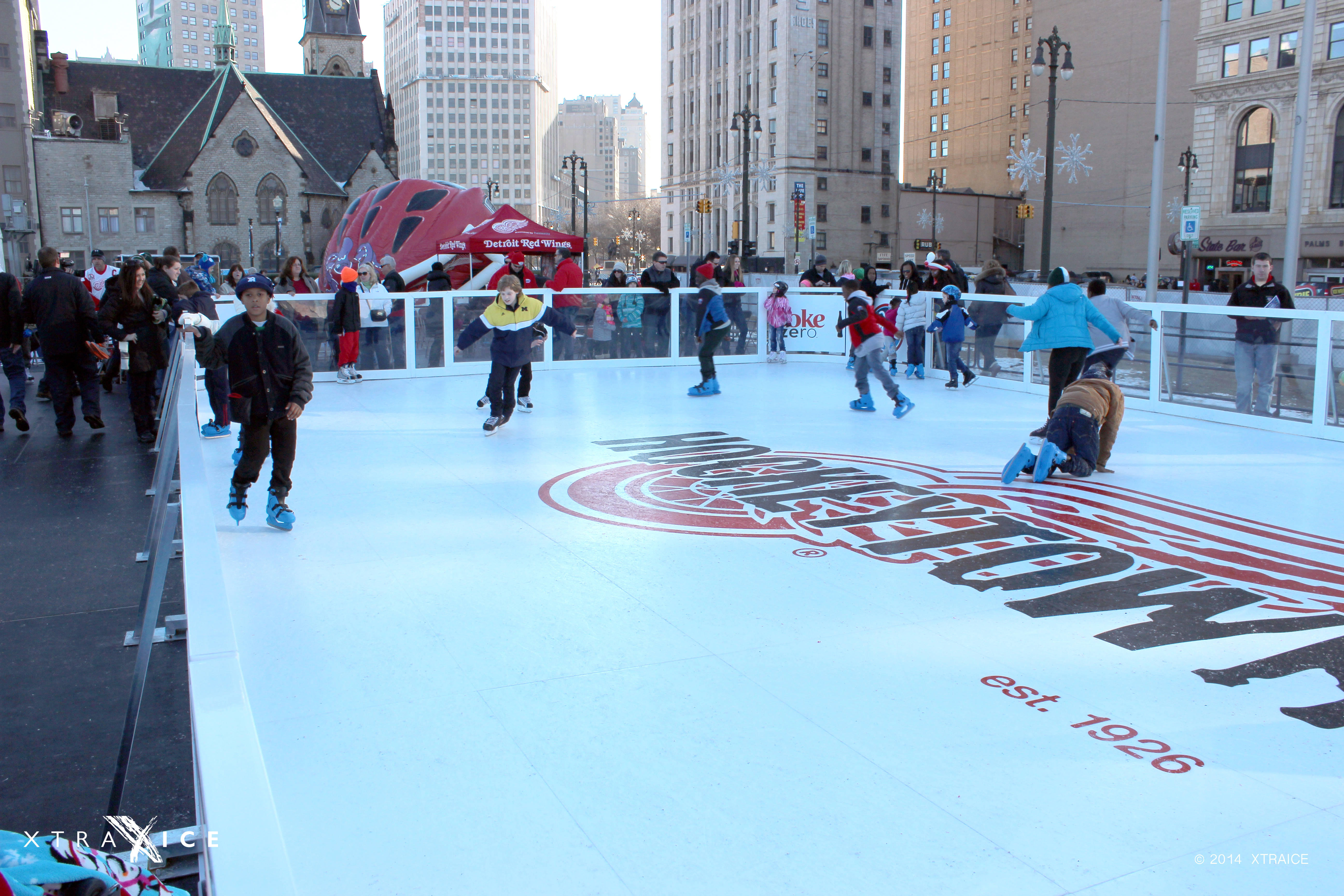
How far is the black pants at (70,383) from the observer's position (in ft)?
35.3

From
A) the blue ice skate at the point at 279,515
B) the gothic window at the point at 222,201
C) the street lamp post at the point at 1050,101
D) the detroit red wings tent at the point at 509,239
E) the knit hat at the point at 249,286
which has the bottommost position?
the blue ice skate at the point at 279,515

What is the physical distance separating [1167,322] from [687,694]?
33.3 ft

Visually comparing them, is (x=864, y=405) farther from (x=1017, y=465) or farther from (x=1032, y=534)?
(x=1032, y=534)

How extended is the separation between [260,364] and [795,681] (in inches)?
158

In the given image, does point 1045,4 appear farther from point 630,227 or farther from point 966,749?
point 966,749

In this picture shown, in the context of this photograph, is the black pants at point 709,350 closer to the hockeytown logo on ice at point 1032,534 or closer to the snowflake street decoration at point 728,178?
the hockeytown logo on ice at point 1032,534

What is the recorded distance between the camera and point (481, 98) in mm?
147375

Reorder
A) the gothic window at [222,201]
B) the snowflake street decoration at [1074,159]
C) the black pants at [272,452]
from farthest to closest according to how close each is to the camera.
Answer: the gothic window at [222,201] → the snowflake street decoration at [1074,159] → the black pants at [272,452]

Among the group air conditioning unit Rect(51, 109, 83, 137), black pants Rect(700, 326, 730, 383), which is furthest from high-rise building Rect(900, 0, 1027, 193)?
black pants Rect(700, 326, 730, 383)

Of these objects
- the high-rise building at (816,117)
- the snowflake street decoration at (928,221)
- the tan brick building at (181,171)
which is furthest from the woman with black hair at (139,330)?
the snowflake street decoration at (928,221)

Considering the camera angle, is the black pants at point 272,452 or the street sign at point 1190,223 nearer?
the black pants at point 272,452

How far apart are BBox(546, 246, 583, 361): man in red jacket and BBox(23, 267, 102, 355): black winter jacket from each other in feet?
21.5

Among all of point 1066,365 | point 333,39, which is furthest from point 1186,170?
point 333,39

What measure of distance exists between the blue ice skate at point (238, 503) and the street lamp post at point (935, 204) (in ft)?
197
